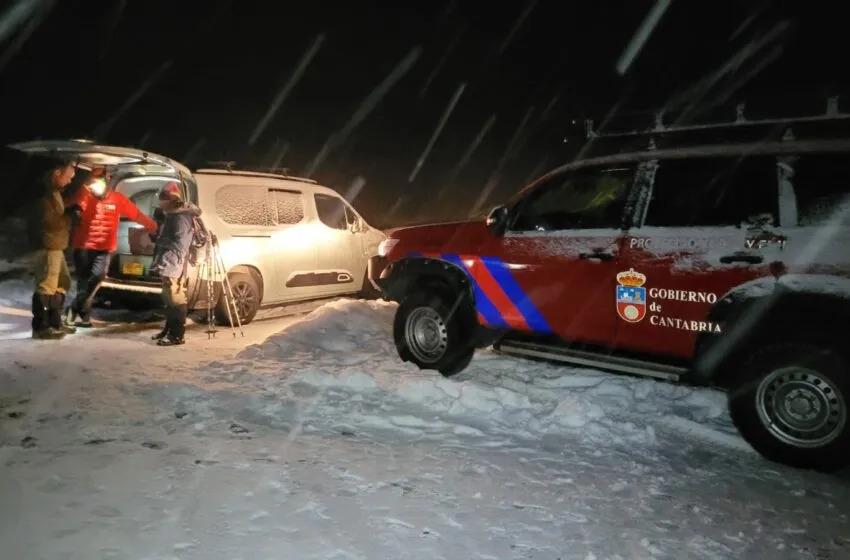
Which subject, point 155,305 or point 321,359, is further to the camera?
point 155,305

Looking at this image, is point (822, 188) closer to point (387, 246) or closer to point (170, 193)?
point (387, 246)

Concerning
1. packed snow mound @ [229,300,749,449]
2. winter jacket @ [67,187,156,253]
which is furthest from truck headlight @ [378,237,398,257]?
winter jacket @ [67,187,156,253]

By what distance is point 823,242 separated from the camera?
14.0 ft

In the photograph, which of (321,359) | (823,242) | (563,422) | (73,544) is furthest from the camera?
(321,359)

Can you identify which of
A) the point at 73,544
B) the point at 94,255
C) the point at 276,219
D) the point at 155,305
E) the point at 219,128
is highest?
the point at 219,128

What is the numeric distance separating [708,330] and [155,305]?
6298mm

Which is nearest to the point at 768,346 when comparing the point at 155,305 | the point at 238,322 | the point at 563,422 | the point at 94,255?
the point at 563,422

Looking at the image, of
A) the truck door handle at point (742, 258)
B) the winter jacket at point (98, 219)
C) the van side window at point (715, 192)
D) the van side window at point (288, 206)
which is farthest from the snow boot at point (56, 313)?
the truck door handle at point (742, 258)

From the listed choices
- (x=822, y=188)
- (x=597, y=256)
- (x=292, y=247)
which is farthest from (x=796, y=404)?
(x=292, y=247)

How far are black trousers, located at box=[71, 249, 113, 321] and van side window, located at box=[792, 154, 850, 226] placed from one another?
7.26 metres

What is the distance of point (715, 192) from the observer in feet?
15.9

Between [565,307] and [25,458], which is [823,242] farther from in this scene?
[25,458]

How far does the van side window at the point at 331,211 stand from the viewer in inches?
390

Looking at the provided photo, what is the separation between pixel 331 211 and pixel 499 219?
4.60m
